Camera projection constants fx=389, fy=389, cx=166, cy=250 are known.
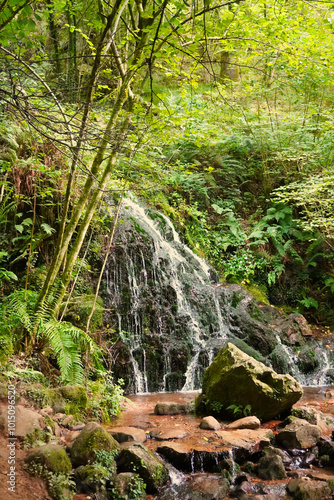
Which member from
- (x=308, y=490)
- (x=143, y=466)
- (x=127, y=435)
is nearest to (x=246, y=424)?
(x=308, y=490)

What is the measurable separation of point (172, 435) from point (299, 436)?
1628 millimetres

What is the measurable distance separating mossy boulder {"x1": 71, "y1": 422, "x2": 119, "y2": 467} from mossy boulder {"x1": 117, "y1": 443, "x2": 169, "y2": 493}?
0.51ft

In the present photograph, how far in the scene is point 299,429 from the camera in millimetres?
5090

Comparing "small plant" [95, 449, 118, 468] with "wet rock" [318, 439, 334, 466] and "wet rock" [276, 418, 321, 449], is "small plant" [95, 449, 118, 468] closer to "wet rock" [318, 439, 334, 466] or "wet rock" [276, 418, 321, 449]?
"wet rock" [276, 418, 321, 449]

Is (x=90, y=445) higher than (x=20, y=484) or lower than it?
higher

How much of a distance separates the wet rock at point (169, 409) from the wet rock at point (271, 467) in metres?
1.74

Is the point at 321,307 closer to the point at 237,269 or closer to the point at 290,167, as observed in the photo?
the point at 237,269

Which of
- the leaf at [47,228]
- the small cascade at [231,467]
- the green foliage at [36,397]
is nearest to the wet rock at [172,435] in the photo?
the small cascade at [231,467]

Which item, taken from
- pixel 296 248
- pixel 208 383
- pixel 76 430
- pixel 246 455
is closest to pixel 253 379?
pixel 208 383

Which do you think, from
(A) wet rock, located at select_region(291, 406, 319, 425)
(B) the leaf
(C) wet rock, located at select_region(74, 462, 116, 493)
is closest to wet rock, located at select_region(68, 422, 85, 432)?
(C) wet rock, located at select_region(74, 462, 116, 493)

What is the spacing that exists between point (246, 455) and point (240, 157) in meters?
11.3

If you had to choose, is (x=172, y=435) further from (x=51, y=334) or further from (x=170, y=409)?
(x=51, y=334)

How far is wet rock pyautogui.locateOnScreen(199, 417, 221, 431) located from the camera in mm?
5293

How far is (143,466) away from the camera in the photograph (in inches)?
155
